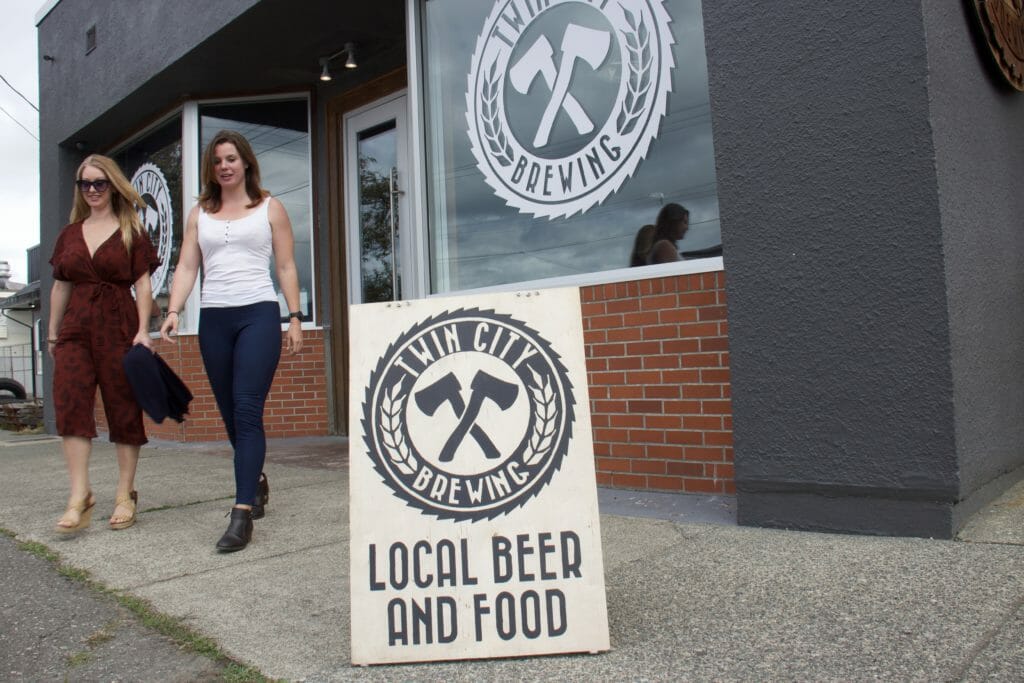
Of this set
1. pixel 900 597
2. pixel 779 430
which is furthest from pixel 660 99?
pixel 900 597

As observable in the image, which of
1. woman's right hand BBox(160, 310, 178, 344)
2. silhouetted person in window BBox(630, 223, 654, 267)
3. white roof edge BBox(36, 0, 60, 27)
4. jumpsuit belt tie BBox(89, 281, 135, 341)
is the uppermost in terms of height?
white roof edge BBox(36, 0, 60, 27)

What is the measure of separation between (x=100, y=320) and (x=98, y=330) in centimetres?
5

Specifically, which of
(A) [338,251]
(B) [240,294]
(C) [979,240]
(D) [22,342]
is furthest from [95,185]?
(D) [22,342]

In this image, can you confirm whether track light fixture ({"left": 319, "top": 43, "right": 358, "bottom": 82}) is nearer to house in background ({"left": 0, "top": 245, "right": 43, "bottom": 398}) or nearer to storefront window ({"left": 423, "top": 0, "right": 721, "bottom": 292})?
storefront window ({"left": 423, "top": 0, "right": 721, "bottom": 292})

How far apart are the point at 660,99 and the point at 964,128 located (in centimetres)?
131

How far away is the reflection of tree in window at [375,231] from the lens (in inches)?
261

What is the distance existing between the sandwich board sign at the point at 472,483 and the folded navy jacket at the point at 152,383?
165 centimetres

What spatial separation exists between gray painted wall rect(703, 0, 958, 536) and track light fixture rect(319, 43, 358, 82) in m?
3.85

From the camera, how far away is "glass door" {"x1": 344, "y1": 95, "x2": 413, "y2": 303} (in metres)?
6.48

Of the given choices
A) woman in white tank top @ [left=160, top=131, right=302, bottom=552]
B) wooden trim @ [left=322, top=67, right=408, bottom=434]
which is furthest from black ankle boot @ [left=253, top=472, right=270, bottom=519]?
wooden trim @ [left=322, top=67, right=408, bottom=434]

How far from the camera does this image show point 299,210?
7301 mm

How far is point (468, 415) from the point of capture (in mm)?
2188

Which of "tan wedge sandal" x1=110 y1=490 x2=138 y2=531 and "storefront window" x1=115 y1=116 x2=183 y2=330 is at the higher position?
"storefront window" x1=115 y1=116 x2=183 y2=330

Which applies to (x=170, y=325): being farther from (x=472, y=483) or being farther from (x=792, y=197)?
(x=792, y=197)
